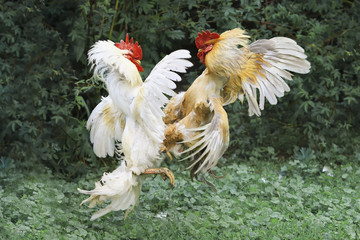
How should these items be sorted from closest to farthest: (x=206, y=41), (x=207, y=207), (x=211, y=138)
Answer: (x=211, y=138), (x=206, y=41), (x=207, y=207)

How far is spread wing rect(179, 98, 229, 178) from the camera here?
13.6ft

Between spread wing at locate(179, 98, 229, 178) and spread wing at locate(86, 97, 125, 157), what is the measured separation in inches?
26.6

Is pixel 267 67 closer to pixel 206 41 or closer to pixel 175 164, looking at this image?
pixel 206 41

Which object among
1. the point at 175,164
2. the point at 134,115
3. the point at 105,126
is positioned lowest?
the point at 175,164

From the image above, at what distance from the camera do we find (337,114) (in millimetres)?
7691

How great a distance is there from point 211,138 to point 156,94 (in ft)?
1.76

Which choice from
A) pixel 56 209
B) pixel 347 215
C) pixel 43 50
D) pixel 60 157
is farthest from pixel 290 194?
pixel 43 50

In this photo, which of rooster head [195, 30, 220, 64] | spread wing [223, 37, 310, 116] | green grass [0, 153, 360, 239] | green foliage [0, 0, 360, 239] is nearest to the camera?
rooster head [195, 30, 220, 64]

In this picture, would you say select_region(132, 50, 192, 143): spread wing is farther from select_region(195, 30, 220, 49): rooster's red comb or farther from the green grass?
the green grass

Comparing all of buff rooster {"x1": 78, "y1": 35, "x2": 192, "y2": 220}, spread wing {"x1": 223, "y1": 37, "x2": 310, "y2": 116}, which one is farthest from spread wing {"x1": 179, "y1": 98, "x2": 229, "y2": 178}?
spread wing {"x1": 223, "y1": 37, "x2": 310, "y2": 116}

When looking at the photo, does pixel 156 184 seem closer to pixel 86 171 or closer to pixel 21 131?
pixel 86 171

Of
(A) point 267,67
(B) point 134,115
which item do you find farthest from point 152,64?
(B) point 134,115

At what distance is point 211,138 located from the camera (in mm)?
4133

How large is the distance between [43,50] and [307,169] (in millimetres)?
3537
